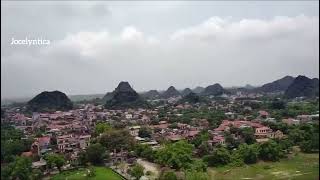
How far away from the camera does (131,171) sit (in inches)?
524

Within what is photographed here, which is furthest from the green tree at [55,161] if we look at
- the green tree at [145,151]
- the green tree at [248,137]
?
the green tree at [248,137]

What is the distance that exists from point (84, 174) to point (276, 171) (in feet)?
20.3

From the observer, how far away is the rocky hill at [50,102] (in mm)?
36281

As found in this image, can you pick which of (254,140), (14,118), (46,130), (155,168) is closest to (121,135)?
(155,168)

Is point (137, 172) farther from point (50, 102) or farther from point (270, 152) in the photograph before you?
point (50, 102)

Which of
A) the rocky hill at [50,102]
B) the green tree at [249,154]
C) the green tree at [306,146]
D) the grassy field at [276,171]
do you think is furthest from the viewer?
the rocky hill at [50,102]

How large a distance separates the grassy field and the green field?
3.16 metres

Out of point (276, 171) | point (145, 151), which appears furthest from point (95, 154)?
point (276, 171)

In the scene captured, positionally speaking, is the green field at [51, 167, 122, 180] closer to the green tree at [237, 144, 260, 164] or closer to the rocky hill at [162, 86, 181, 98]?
the green tree at [237, 144, 260, 164]

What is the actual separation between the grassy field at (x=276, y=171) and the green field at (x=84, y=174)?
3.16 meters

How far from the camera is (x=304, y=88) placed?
1825 inches

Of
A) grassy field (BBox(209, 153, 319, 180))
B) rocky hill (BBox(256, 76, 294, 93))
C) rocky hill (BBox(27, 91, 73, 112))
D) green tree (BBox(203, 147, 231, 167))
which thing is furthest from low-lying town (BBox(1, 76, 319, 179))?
rocky hill (BBox(256, 76, 294, 93))

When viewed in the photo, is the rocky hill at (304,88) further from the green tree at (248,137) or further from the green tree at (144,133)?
the green tree at (144,133)

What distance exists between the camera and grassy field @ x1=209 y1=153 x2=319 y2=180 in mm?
13180
